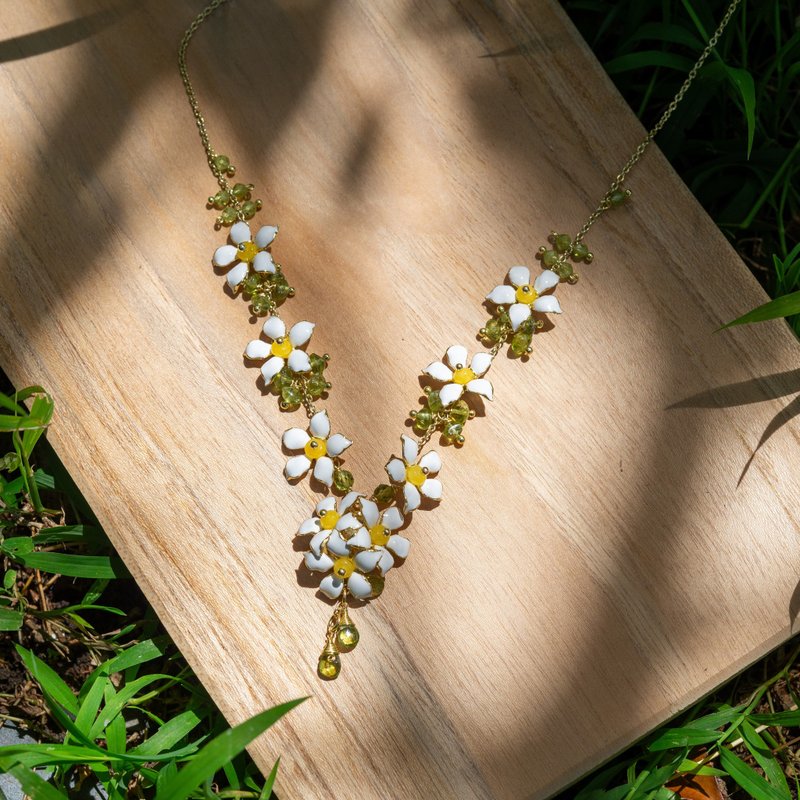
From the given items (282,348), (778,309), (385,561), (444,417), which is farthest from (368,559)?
(778,309)

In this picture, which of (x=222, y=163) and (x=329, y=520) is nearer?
(x=329, y=520)

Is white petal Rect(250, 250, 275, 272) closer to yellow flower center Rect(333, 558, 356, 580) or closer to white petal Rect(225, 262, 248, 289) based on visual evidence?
white petal Rect(225, 262, 248, 289)

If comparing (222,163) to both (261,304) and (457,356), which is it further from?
(457,356)

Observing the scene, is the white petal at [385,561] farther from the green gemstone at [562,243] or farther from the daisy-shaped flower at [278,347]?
the green gemstone at [562,243]

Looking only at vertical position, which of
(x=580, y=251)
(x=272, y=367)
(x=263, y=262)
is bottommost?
(x=580, y=251)

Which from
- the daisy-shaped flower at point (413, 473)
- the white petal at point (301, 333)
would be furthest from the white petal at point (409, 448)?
the white petal at point (301, 333)

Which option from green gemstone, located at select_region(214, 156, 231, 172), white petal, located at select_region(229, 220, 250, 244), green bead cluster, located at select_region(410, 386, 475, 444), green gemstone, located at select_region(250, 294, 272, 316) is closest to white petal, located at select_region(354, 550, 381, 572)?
green bead cluster, located at select_region(410, 386, 475, 444)

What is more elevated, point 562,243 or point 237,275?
point 237,275

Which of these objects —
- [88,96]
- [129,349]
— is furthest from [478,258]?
[88,96]
